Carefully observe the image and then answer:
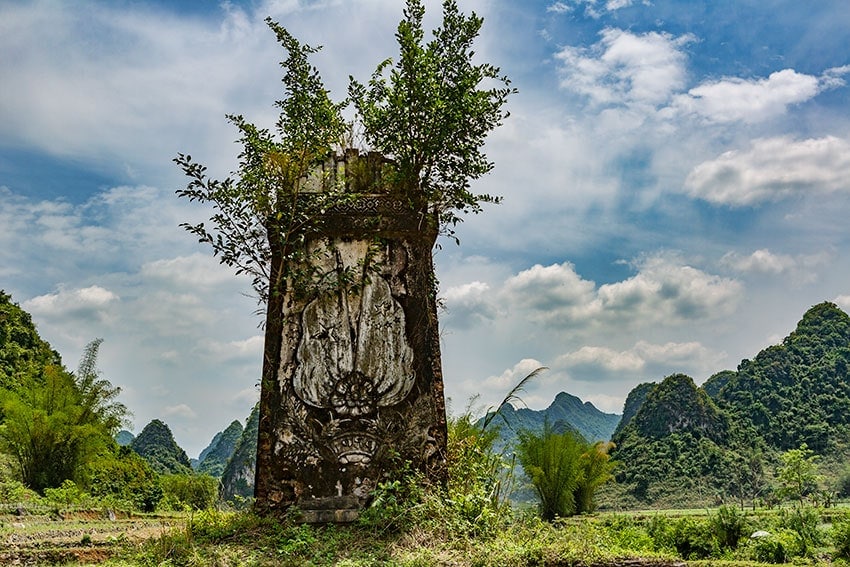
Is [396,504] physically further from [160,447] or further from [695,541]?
[160,447]

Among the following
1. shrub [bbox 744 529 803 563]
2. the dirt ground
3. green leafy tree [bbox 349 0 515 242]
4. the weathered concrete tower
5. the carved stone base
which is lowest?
shrub [bbox 744 529 803 563]

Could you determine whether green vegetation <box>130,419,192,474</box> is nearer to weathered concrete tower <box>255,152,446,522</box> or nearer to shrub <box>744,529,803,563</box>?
shrub <box>744,529,803,563</box>

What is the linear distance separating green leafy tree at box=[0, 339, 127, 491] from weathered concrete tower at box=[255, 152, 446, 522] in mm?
11614

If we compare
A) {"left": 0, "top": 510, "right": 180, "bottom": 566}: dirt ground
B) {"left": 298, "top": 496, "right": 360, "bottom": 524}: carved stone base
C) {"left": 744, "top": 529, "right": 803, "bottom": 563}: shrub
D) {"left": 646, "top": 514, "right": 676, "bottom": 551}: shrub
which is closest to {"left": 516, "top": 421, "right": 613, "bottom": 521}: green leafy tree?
{"left": 646, "top": 514, "right": 676, "bottom": 551}: shrub

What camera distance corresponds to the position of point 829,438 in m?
39.3

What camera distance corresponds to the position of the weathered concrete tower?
19.6 feet

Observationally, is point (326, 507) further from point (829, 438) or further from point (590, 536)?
point (829, 438)

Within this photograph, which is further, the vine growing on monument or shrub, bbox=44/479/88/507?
shrub, bbox=44/479/88/507

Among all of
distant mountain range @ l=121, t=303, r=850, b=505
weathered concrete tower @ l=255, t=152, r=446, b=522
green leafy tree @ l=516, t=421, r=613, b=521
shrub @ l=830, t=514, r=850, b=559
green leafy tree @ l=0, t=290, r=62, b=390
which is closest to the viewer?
weathered concrete tower @ l=255, t=152, r=446, b=522

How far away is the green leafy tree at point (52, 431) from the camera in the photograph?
50.9 ft

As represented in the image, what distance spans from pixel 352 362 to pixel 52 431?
1220cm

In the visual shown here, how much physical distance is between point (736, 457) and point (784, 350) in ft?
41.1

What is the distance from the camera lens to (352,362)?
6203mm

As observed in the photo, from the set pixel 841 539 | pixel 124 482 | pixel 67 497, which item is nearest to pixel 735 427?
pixel 841 539
